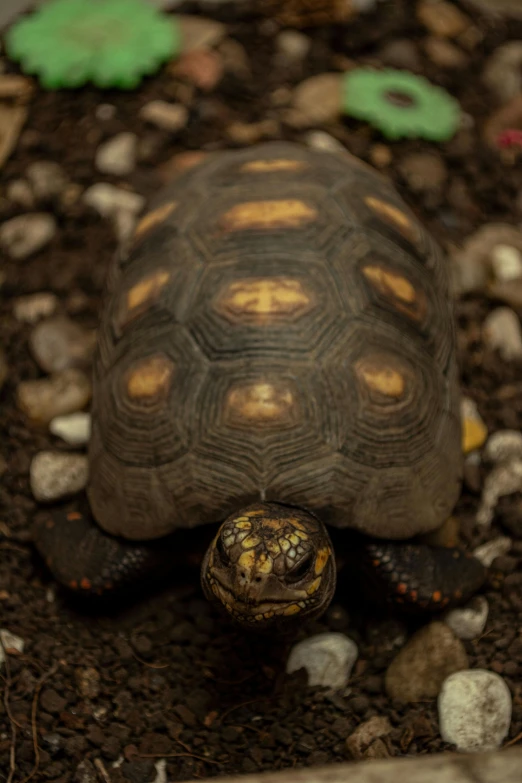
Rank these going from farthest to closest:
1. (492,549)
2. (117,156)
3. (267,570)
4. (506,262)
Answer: (117,156)
(506,262)
(492,549)
(267,570)

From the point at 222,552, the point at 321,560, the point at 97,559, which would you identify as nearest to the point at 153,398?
the point at 97,559

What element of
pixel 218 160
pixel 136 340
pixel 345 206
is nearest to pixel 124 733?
pixel 136 340

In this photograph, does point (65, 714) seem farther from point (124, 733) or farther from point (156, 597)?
point (156, 597)

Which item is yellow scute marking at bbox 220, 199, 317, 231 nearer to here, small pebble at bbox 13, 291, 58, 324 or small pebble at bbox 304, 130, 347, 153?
small pebble at bbox 13, 291, 58, 324

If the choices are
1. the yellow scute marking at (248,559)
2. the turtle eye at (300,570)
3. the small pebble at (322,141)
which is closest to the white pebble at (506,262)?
the small pebble at (322,141)

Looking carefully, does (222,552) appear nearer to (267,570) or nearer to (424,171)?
(267,570)

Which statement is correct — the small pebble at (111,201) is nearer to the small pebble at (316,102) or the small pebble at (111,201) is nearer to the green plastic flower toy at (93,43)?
the green plastic flower toy at (93,43)
